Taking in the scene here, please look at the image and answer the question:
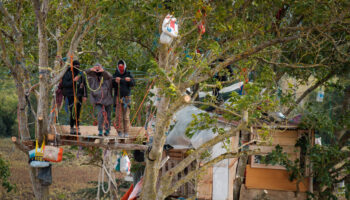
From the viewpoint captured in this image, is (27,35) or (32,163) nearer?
(32,163)

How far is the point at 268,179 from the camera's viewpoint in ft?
46.8

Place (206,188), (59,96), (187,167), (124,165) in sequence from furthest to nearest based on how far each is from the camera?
(187,167) < (206,188) < (124,165) < (59,96)

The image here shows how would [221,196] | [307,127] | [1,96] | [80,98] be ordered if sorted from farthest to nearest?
1. [1,96]
2. [307,127]
3. [221,196]
4. [80,98]

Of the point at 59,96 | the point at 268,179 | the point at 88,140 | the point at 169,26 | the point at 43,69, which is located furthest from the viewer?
A: the point at 268,179

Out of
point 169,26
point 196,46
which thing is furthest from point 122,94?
point 169,26

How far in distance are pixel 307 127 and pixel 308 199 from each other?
2176 mm

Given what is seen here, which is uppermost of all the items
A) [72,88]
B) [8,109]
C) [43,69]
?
[8,109]

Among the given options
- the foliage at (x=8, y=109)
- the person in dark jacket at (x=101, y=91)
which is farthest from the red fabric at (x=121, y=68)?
the foliage at (x=8, y=109)

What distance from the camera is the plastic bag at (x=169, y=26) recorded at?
21.5 ft

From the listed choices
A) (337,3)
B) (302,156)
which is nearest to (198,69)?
(337,3)

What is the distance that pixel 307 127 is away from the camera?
13086 millimetres

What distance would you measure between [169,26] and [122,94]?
2.63 m

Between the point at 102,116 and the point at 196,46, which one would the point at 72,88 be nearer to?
the point at 102,116

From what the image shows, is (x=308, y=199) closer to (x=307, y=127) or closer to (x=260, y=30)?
(x=307, y=127)
